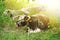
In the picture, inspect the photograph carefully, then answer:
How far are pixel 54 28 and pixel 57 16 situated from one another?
10 centimetres

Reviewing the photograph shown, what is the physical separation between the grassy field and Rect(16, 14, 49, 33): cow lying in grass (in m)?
0.04

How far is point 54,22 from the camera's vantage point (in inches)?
63.4

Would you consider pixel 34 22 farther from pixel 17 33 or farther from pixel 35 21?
pixel 17 33

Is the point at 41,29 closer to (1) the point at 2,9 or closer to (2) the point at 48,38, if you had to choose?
(2) the point at 48,38

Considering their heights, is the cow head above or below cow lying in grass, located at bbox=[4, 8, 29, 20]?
below

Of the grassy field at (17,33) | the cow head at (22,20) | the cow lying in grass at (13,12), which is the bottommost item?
the grassy field at (17,33)

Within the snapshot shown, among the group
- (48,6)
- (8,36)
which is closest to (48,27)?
(48,6)

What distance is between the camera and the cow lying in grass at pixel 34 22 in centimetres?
162

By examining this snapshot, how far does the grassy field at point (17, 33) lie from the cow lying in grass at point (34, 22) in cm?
4

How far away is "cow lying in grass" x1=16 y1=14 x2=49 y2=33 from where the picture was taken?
5.31 ft

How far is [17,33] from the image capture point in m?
1.60

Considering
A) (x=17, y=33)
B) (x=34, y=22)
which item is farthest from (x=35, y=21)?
(x=17, y=33)

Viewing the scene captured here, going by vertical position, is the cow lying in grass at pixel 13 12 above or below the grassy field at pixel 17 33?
above

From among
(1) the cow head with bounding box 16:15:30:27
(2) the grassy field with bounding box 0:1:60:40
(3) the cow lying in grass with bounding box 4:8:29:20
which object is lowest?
(2) the grassy field with bounding box 0:1:60:40
